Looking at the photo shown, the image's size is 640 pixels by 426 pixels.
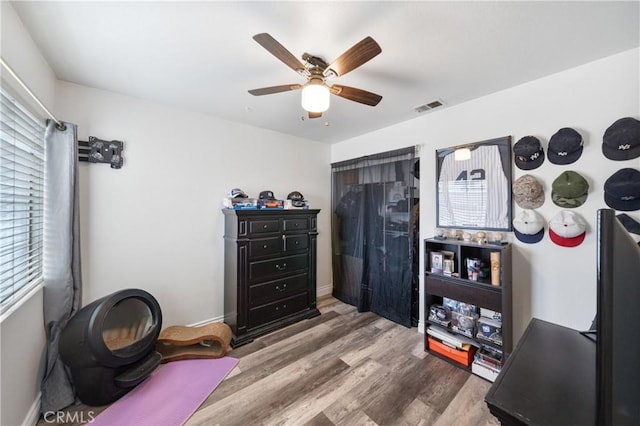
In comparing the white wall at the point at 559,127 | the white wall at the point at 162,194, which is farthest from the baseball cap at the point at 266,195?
the white wall at the point at 559,127

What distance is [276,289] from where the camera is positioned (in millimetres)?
2809

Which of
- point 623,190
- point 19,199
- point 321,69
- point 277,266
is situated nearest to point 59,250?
point 19,199

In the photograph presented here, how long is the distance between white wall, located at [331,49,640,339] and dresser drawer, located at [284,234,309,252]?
2141mm

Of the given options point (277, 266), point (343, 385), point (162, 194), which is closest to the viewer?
point (343, 385)

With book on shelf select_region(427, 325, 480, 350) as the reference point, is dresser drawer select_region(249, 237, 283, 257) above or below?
above

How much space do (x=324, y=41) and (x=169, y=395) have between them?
9.24 ft

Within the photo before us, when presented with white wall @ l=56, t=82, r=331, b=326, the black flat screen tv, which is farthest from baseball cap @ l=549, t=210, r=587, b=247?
white wall @ l=56, t=82, r=331, b=326

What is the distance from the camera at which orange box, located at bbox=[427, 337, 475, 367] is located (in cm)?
213

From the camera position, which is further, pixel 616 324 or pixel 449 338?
pixel 449 338

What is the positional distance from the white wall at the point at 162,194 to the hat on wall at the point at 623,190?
10.7ft

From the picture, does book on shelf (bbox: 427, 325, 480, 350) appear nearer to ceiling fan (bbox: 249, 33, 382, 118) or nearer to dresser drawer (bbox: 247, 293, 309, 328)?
dresser drawer (bbox: 247, 293, 309, 328)

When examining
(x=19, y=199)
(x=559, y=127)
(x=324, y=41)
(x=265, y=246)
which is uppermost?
(x=324, y=41)

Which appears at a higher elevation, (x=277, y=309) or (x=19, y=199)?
(x=19, y=199)

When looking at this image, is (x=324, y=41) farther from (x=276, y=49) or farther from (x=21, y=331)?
(x=21, y=331)
